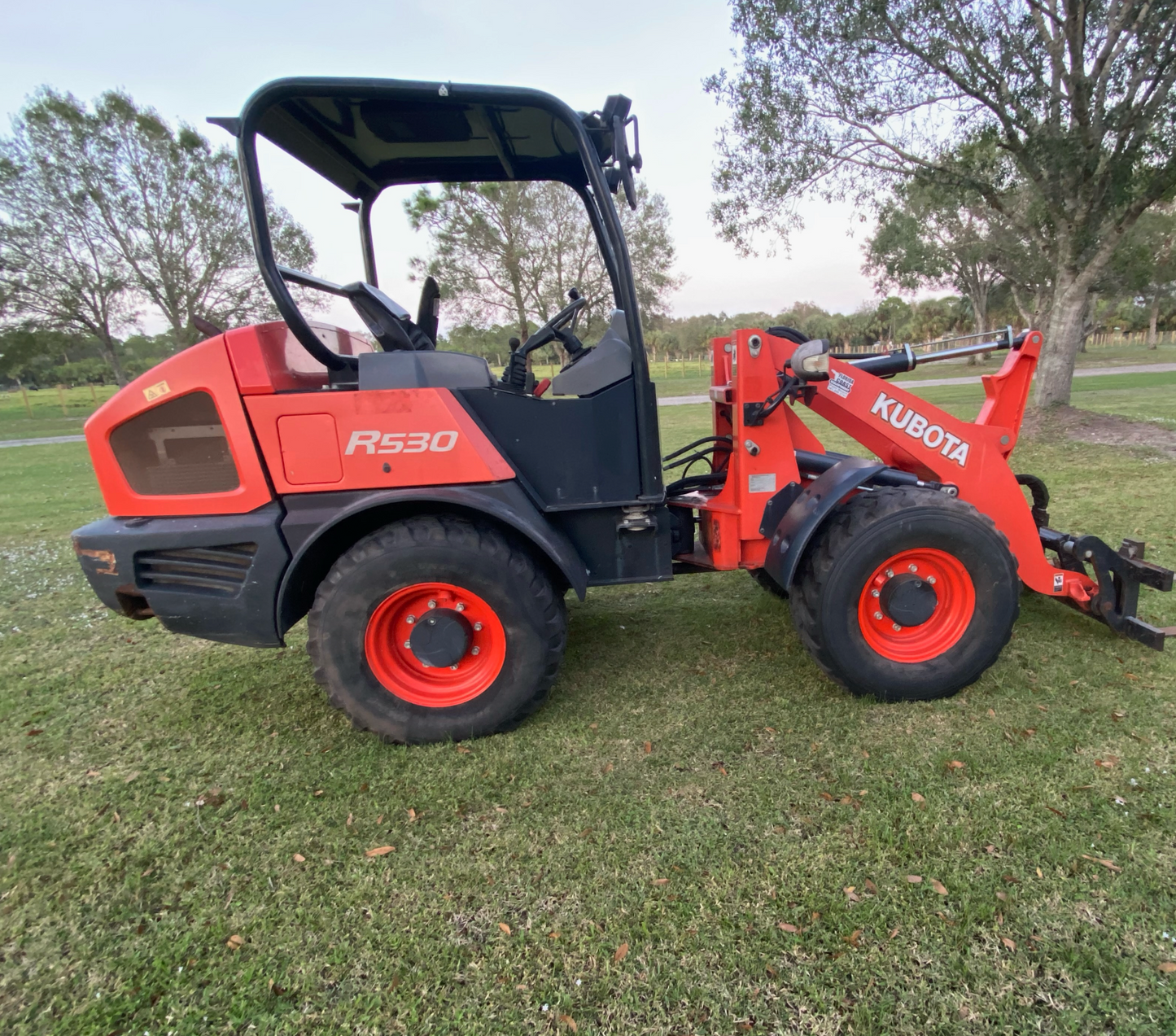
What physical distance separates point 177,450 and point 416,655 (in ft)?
4.17

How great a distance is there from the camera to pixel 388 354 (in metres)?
2.61

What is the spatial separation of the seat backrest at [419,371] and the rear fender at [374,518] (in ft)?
1.39

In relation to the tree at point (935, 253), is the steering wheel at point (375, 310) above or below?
below

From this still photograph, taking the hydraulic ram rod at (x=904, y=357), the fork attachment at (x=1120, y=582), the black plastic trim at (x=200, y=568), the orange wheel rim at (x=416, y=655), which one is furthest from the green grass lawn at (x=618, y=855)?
the hydraulic ram rod at (x=904, y=357)

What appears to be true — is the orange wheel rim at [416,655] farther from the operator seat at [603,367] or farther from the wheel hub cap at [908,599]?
the wheel hub cap at [908,599]

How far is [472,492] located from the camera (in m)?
2.63

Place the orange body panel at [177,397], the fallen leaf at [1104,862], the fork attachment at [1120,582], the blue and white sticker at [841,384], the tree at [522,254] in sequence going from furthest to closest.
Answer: the tree at [522,254]
the fork attachment at [1120,582]
the blue and white sticker at [841,384]
the orange body panel at [177,397]
the fallen leaf at [1104,862]

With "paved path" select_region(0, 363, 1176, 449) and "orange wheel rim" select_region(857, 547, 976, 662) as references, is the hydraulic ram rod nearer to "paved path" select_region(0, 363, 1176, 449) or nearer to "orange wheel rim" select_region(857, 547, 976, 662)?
"orange wheel rim" select_region(857, 547, 976, 662)

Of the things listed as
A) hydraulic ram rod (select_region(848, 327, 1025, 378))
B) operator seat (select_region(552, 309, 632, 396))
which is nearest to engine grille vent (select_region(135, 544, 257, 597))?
operator seat (select_region(552, 309, 632, 396))

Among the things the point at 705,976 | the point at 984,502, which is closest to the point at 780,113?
the point at 984,502

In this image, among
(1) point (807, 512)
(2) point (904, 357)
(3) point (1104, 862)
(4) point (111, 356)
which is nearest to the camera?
(3) point (1104, 862)

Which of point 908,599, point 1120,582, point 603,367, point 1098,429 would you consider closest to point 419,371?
point 603,367

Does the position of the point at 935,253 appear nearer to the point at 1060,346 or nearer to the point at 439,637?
the point at 1060,346

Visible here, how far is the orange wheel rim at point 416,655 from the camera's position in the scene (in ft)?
8.88
